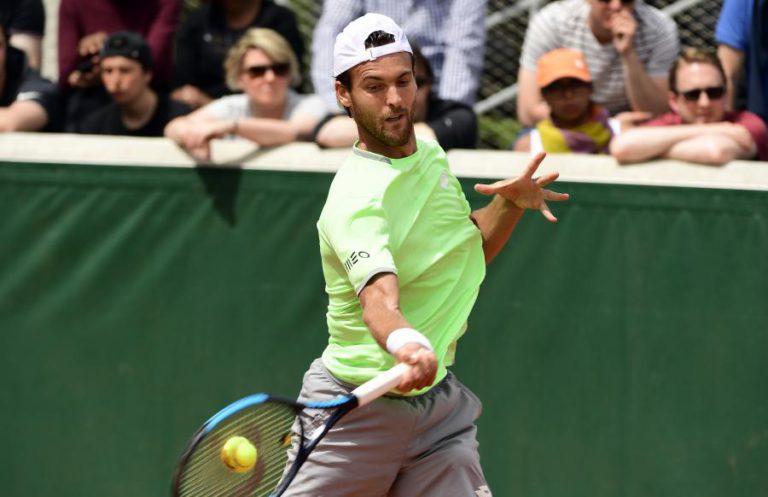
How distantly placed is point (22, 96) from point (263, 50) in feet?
4.37

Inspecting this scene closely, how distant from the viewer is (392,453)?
13.6ft

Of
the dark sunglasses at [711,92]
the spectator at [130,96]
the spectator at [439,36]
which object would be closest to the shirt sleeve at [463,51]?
the spectator at [439,36]

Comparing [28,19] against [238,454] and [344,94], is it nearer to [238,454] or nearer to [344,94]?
[344,94]

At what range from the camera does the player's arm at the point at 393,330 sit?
3506 mm

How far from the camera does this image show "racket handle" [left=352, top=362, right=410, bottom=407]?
355cm

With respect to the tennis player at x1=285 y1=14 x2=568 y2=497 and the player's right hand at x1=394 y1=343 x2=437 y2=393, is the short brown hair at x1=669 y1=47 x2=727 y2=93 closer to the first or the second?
the tennis player at x1=285 y1=14 x2=568 y2=497

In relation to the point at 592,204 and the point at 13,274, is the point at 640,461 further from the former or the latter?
the point at 13,274

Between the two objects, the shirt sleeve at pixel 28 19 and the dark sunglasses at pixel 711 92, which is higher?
the shirt sleeve at pixel 28 19

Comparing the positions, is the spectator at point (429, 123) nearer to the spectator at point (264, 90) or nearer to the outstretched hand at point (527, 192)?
the spectator at point (264, 90)

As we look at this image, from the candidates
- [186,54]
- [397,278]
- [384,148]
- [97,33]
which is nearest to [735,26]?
[186,54]

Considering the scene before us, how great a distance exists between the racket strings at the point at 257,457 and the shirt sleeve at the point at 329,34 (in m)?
3.34

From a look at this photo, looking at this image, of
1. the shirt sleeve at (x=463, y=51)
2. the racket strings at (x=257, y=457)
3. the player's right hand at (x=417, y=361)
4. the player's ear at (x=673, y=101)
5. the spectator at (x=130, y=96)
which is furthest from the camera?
the shirt sleeve at (x=463, y=51)

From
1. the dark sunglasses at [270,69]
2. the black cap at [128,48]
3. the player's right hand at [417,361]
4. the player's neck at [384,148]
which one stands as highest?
the player's neck at [384,148]

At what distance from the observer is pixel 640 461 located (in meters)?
6.05
